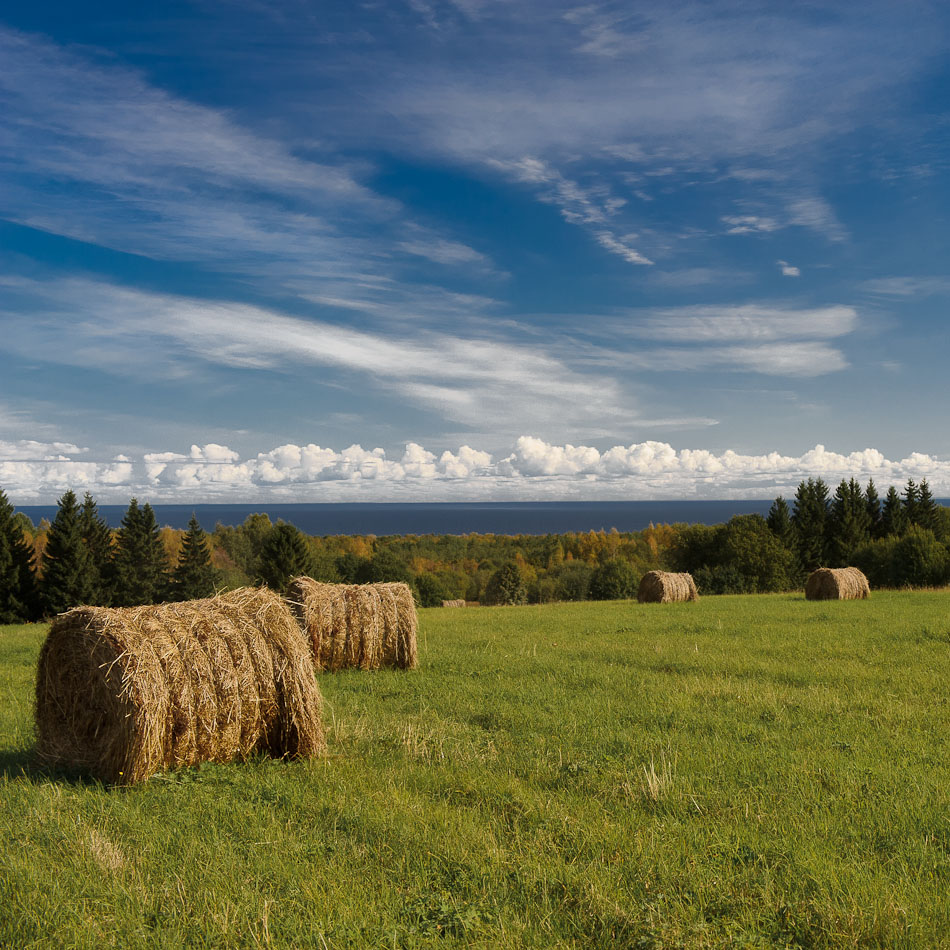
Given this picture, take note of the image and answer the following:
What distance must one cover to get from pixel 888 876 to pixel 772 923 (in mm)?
1260

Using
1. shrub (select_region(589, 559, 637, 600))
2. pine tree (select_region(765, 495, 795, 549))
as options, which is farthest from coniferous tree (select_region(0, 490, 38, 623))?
pine tree (select_region(765, 495, 795, 549))

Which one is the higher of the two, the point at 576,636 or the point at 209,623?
the point at 209,623

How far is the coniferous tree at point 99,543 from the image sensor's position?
63781 mm

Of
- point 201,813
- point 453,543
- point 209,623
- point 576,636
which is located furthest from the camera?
→ point 453,543

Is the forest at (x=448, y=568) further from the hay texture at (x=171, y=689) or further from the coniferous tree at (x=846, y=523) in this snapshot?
the hay texture at (x=171, y=689)

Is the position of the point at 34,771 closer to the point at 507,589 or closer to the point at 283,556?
the point at 283,556

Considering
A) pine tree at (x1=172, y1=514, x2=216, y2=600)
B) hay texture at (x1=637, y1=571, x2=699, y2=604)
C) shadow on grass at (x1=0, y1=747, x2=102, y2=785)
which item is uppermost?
shadow on grass at (x1=0, y1=747, x2=102, y2=785)

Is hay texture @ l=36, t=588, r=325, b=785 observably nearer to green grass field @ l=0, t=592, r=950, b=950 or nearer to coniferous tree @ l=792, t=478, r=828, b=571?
green grass field @ l=0, t=592, r=950, b=950

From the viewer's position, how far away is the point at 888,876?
18.6 feet

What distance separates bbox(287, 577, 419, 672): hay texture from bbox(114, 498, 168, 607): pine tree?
58.1 meters

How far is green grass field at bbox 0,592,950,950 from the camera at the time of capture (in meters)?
5.10

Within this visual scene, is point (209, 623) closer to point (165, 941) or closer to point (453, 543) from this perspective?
point (165, 941)

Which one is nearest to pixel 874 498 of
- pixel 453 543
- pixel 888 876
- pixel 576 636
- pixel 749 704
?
pixel 576 636

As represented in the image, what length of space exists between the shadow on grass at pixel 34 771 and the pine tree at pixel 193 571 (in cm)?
6966
